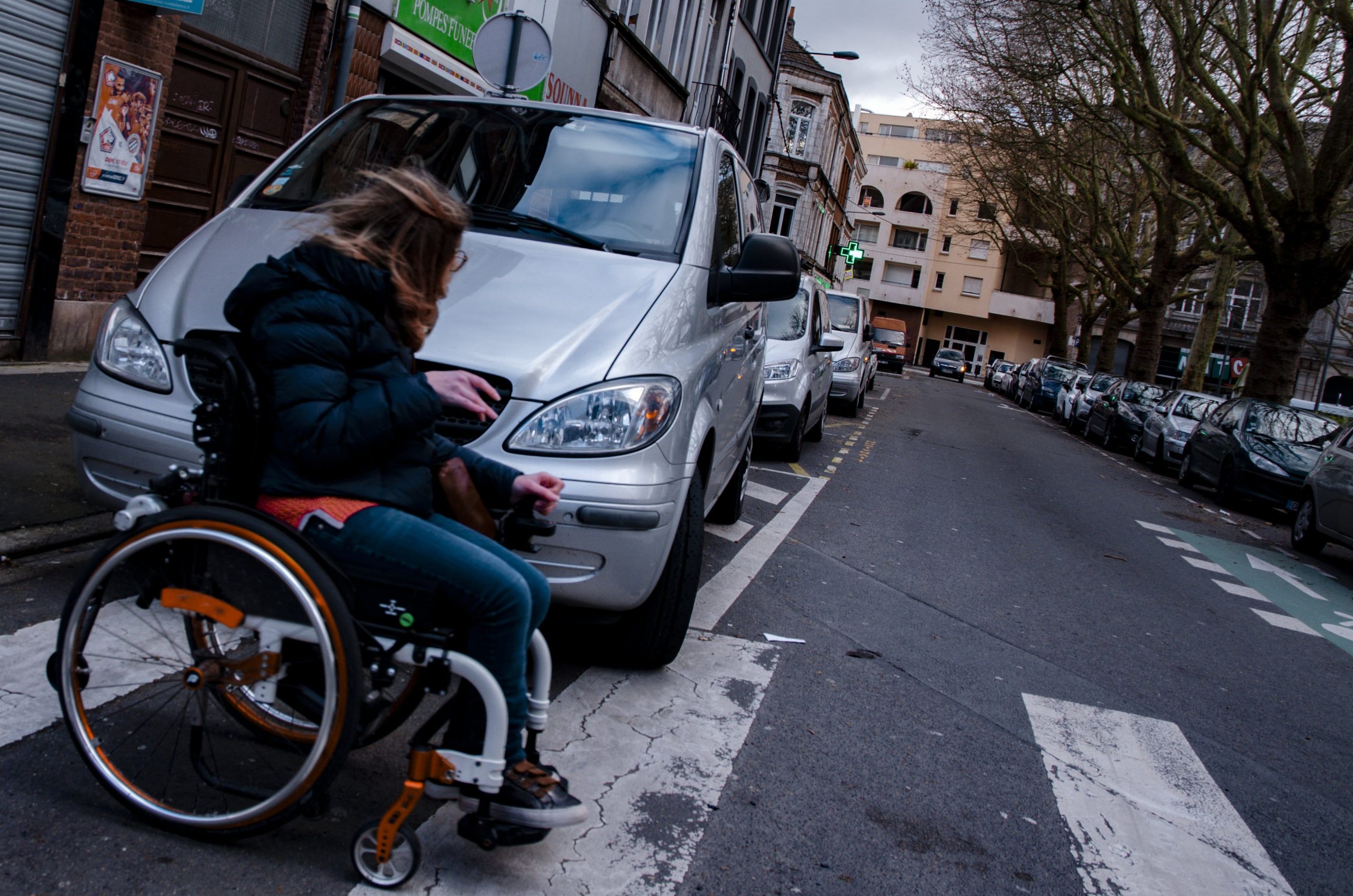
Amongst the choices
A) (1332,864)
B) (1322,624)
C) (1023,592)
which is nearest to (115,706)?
(1332,864)

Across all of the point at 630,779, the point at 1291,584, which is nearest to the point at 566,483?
the point at 630,779

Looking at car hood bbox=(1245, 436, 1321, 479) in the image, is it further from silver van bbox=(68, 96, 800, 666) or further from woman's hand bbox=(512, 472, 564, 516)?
woman's hand bbox=(512, 472, 564, 516)

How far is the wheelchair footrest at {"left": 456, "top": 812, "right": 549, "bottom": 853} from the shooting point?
105 inches

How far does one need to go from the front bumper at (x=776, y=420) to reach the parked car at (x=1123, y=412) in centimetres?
1312

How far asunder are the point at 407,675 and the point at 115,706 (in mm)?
716

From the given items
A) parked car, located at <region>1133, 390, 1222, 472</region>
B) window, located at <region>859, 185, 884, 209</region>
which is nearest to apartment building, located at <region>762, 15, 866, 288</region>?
window, located at <region>859, 185, 884, 209</region>

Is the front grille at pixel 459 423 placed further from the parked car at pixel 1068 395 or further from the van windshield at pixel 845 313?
the parked car at pixel 1068 395

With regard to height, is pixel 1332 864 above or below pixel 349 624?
below

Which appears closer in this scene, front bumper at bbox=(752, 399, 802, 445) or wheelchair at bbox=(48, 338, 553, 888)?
wheelchair at bbox=(48, 338, 553, 888)

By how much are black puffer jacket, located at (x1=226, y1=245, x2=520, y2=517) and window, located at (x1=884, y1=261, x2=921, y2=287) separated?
85.6 m

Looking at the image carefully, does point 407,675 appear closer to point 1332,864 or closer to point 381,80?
point 1332,864

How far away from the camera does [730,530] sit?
7.54 meters

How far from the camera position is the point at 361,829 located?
2.64 metres

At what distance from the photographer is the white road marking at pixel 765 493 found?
913cm
